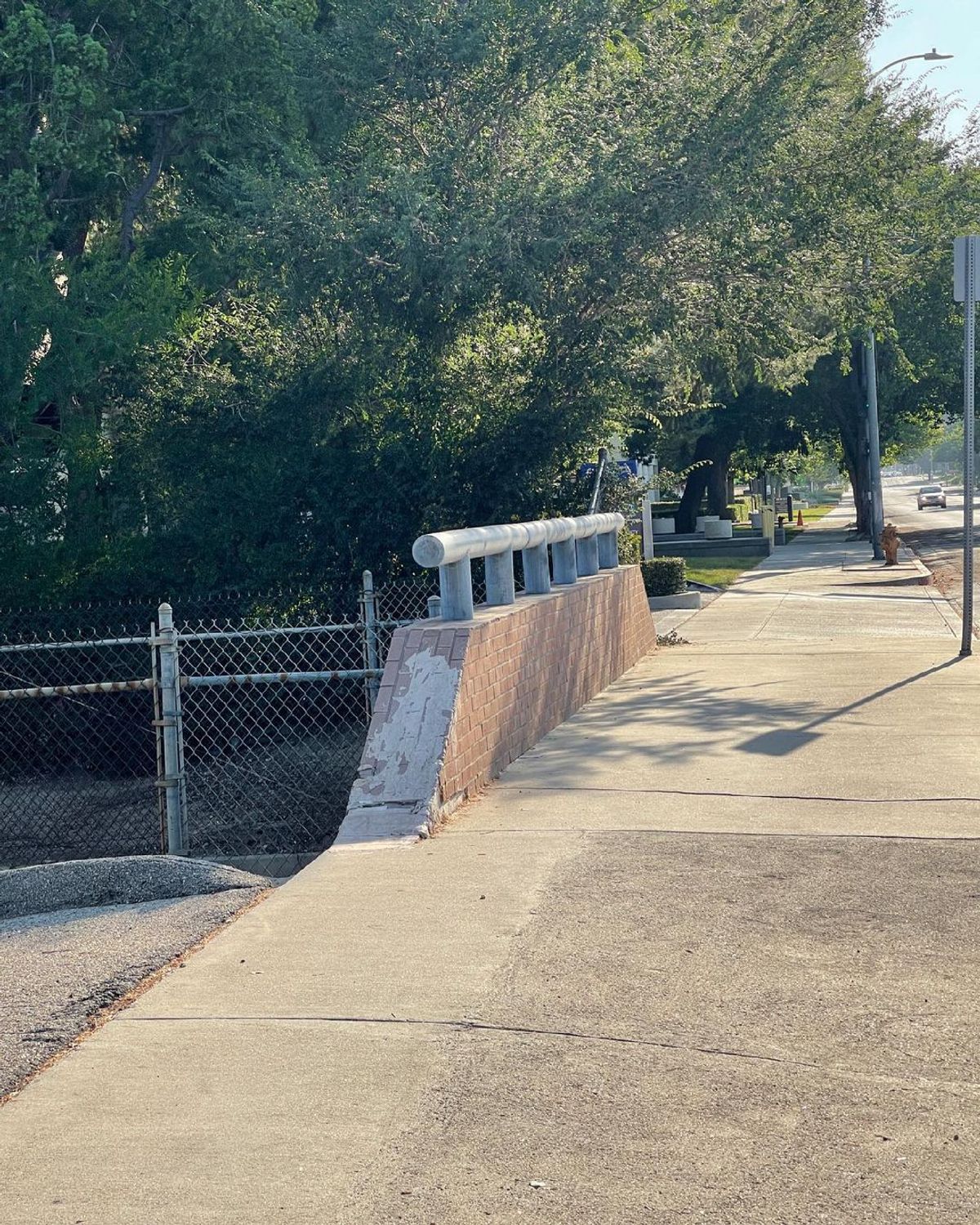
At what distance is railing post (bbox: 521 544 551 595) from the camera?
10297 mm

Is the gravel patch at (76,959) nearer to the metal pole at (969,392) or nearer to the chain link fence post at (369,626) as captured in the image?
the chain link fence post at (369,626)

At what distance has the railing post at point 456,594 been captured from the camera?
834 cm

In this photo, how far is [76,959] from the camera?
531 cm

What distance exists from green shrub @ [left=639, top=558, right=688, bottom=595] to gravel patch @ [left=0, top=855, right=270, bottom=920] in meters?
15.8

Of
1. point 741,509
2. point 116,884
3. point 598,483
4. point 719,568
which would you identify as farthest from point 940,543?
point 741,509

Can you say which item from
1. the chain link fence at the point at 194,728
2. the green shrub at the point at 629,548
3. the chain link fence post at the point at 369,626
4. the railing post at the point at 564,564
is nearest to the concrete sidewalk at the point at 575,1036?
the chain link fence post at the point at 369,626

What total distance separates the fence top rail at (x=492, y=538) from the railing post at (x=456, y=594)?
0.26ft

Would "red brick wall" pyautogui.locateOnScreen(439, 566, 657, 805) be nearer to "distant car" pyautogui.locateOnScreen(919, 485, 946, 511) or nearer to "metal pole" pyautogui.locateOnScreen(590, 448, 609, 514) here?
"metal pole" pyautogui.locateOnScreen(590, 448, 609, 514)

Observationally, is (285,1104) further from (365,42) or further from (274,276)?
(365,42)

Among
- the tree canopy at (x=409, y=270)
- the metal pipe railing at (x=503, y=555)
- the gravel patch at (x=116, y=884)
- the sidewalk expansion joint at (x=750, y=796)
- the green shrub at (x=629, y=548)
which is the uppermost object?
the tree canopy at (x=409, y=270)

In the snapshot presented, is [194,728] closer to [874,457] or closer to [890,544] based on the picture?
[890,544]

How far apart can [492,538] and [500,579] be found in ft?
1.81

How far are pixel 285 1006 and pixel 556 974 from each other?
2.93ft

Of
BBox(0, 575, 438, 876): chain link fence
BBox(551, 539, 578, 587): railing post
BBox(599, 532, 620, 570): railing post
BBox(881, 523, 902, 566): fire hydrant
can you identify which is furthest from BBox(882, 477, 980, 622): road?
BBox(0, 575, 438, 876): chain link fence
